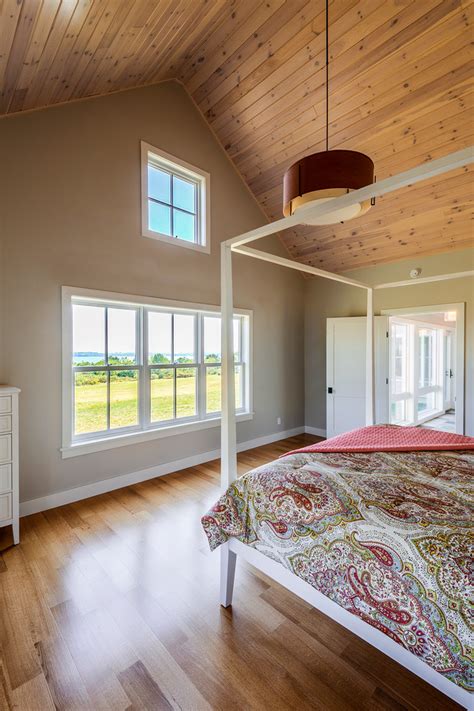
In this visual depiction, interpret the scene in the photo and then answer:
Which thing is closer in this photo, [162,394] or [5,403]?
[5,403]

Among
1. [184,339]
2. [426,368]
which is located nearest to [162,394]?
[184,339]

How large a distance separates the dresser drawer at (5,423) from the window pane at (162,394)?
155 cm

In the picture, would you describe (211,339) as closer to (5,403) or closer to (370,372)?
(370,372)

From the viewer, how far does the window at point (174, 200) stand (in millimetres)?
3677

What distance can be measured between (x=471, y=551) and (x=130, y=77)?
4484 mm

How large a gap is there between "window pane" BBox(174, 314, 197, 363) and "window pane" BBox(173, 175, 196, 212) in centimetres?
140

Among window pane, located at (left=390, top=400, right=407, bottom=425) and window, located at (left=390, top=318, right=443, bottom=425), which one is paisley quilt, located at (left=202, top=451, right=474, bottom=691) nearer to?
window pane, located at (left=390, top=400, right=407, bottom=425)

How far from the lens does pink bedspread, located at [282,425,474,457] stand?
6.91ft

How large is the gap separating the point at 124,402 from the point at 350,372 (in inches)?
133

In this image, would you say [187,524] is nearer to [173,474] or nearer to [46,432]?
[173,474]

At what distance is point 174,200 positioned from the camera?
401 cm

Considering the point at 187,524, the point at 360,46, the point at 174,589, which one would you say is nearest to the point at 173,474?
the point at 187,524

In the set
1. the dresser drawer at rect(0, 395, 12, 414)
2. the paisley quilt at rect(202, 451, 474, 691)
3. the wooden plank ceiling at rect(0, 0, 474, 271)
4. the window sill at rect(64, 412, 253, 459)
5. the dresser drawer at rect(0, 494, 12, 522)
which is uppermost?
the wooden plank ceiling at rect(0, 0, 474, 271)

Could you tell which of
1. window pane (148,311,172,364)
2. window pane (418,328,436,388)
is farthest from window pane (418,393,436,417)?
window pane (148,311,172,364)
